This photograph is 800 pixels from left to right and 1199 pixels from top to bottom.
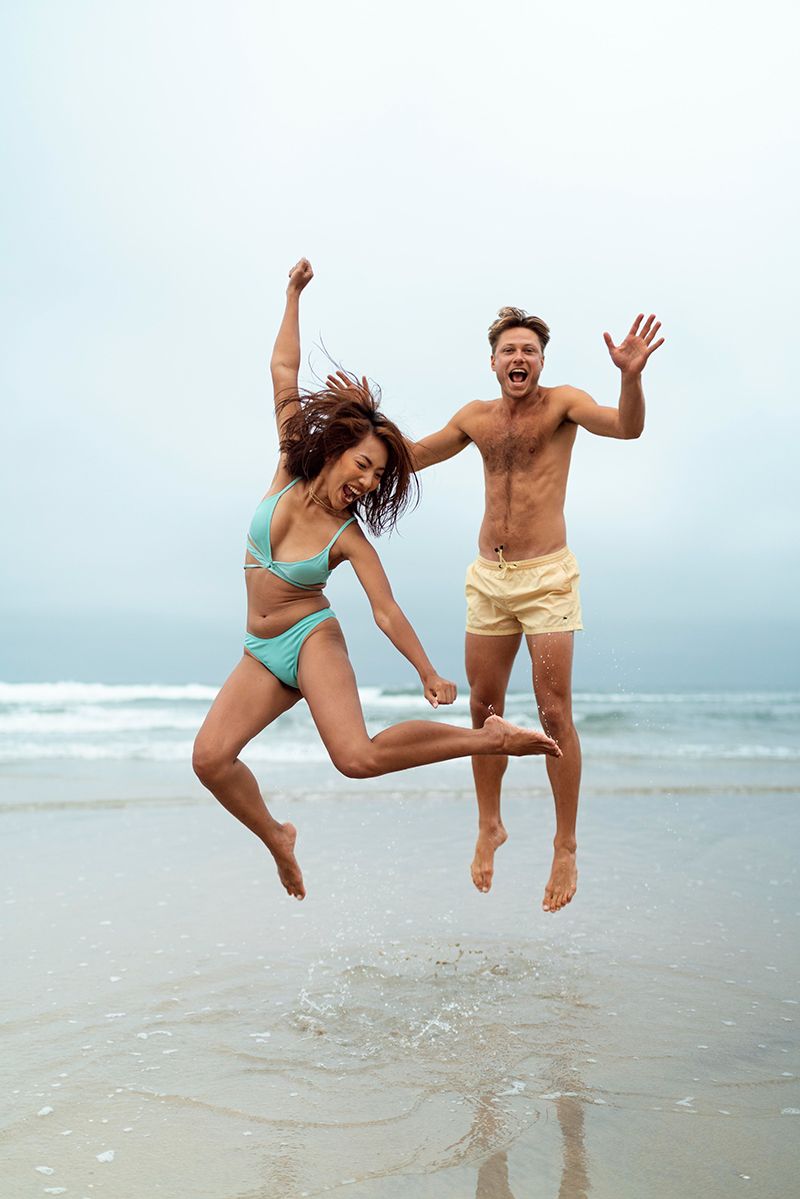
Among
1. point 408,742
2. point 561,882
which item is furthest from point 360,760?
point 561,882

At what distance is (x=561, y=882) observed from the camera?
19.2 ft

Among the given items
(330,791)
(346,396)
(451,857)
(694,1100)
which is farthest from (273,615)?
(330,791)

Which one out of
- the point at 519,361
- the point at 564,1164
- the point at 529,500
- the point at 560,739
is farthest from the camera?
the point at 560,739

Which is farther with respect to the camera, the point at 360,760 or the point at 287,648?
the point at 287,648

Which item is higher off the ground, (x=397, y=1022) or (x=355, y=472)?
(x=355, y=472)

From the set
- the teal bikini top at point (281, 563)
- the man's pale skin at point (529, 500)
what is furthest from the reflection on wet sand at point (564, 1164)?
the teal bikini top at point (281, 563)

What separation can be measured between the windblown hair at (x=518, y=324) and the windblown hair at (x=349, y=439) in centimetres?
100

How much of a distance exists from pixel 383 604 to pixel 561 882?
1.98 m

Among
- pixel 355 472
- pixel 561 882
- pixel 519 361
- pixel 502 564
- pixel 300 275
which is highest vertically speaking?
pixel 300 275

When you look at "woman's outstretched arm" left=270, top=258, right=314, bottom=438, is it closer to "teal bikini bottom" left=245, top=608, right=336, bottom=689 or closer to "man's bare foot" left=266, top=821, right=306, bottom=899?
"teal bikini bottom" left=245, top=608, right=336, bottom=689

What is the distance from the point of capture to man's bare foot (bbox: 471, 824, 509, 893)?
606 cm

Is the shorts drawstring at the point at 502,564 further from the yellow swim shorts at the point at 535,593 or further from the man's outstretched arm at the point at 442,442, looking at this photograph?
the man's outstretched arm at the point at 442,442

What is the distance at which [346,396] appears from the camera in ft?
16.7

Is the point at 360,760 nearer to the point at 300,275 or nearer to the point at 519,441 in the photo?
the point at 519,441
